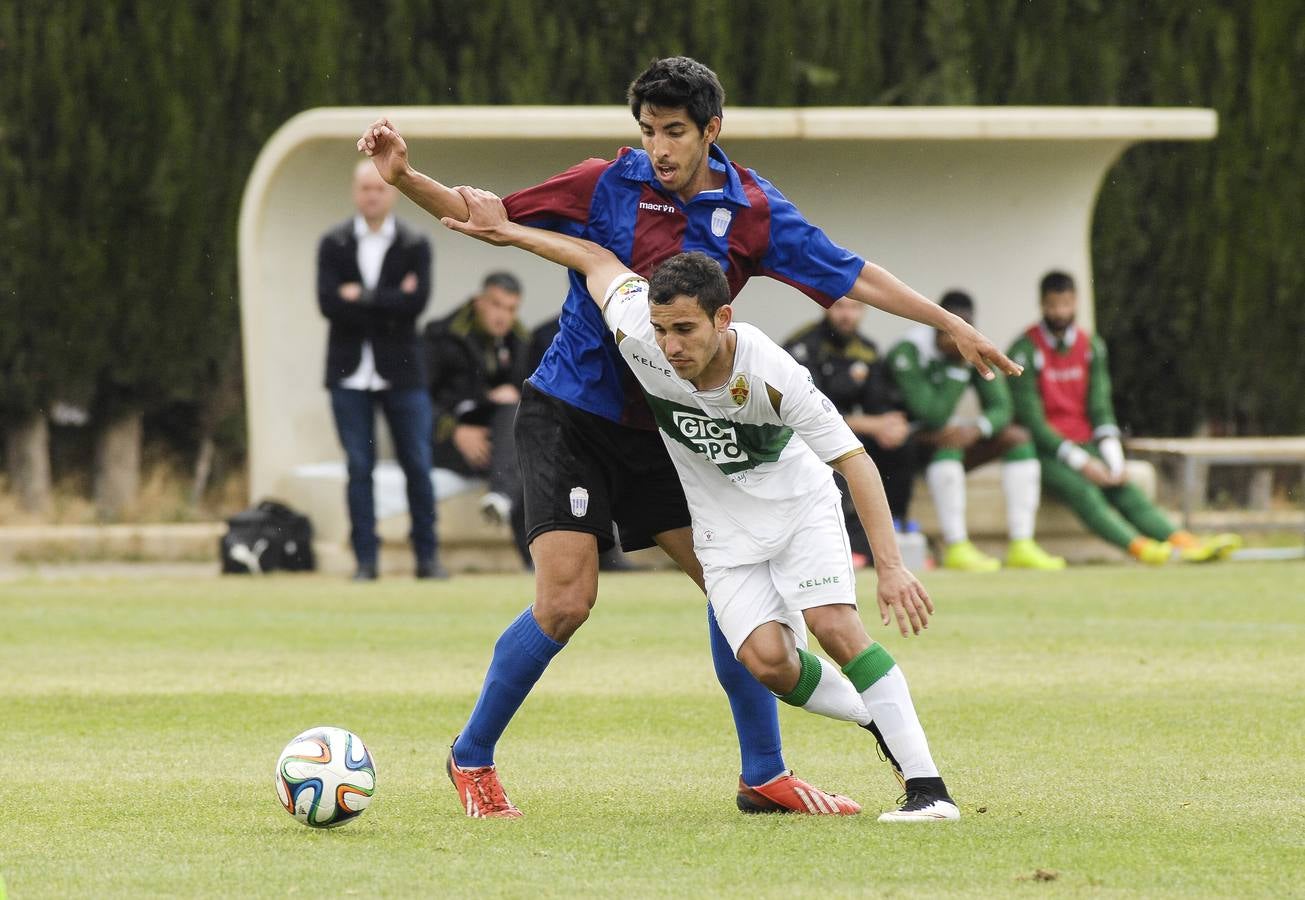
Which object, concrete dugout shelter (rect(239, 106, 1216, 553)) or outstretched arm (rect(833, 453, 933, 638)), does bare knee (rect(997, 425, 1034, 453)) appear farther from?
outstretched arm (rect(833, 453, 933, 638))

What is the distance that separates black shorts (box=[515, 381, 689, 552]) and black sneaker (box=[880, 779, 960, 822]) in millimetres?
1051

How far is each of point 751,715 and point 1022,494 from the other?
8.50 meters

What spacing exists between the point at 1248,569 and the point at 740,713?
323 inches

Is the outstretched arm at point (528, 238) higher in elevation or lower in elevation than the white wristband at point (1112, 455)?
higher

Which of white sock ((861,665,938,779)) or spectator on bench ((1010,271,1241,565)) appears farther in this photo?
spectator on bench ((1010,271,1241,565))

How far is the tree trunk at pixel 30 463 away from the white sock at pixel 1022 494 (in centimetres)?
720

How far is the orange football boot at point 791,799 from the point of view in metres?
5.65

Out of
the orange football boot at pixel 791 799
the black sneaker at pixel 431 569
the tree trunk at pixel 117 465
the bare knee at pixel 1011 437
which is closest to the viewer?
the orange football boot at pixel 791 799

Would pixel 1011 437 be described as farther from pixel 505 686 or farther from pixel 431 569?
pixel 505 686

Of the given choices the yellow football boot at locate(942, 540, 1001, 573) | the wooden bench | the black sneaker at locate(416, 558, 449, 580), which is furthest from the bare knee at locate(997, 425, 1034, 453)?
the black sneaker at locate(416, 558, 449, 580)

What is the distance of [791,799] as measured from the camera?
5.70 meters

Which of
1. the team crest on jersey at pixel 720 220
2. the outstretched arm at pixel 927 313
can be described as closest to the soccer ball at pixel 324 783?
the team crest on jersey at pixel 720 220

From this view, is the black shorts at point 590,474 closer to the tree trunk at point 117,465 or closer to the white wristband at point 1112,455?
the white wristband at point 1112,455

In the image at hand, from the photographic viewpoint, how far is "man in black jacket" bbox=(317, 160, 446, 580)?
12703mm
